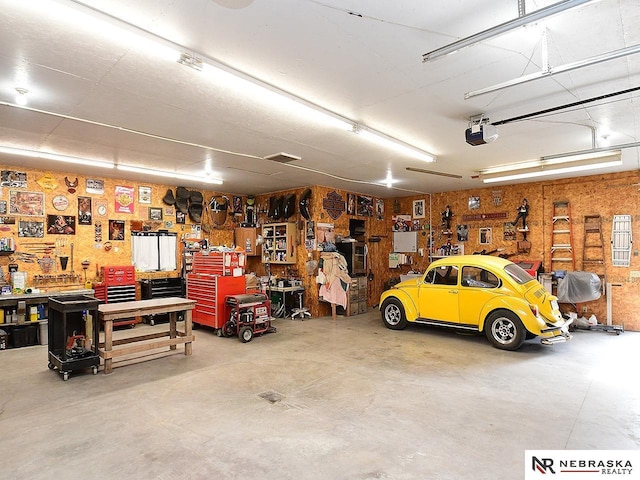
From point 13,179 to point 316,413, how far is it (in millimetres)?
7130

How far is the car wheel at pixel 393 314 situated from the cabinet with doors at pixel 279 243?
2.72 metres

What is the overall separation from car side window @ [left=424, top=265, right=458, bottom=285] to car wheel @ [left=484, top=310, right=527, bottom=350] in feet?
3.04

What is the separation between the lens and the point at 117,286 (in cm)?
747

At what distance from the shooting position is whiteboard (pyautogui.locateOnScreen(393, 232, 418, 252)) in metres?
10.5

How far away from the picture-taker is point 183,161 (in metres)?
6.60

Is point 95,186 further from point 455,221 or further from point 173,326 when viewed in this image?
point 455,221

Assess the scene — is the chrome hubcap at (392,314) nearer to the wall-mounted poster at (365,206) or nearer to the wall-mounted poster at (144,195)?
the wall-mounted poster at (365,206)

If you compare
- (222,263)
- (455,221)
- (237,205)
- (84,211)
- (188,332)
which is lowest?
(188,332)

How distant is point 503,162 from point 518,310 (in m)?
2.81

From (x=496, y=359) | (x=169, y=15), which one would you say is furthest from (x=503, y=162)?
(x=169, y=15)

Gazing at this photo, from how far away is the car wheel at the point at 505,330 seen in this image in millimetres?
5691

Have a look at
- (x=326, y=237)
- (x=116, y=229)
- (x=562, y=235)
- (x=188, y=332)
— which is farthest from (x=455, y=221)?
(x=116, y=229)

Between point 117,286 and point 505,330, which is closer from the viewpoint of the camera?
point 505,330

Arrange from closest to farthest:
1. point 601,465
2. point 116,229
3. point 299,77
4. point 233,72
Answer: point 601,465
point 233,72
point 299,77
point 116,229
